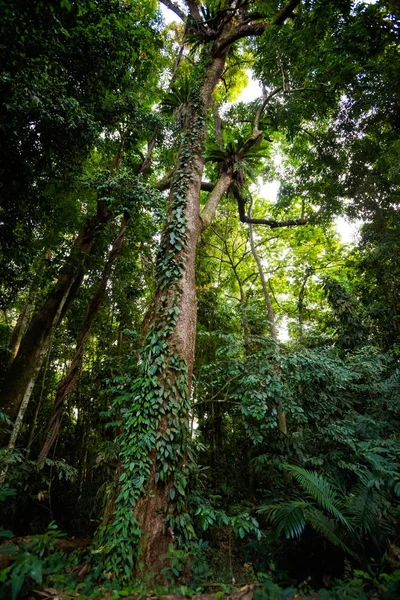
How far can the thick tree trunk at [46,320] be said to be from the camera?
6.00 metres

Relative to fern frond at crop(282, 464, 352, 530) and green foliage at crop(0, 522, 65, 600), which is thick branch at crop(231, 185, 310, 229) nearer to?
fern frond at crop(282, 464, 352, 530)

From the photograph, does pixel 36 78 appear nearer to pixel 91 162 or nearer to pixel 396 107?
A: pixel 91 162

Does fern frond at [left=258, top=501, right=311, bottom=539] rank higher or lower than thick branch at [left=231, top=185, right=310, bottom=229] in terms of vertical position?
lower

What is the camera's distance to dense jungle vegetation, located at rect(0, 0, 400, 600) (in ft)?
9.34

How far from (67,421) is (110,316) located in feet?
10.8

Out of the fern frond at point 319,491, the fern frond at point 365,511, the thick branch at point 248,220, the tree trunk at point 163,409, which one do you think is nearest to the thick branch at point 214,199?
the tree trunk at point 163,409

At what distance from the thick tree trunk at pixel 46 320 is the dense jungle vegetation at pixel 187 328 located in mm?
45

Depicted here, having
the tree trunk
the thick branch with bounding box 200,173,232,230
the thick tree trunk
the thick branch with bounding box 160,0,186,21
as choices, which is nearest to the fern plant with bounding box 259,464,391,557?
the tree trunk

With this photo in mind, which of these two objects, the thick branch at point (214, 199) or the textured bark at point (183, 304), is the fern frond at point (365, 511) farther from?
the thick branch at point (214, 199)

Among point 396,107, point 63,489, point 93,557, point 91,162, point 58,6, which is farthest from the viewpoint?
point 91,162

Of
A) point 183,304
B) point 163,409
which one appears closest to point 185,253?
point 183,304

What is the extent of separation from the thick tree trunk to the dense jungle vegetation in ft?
0.15

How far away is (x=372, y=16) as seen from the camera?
4.64 m

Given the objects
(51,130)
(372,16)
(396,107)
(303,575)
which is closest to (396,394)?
(303,575)
